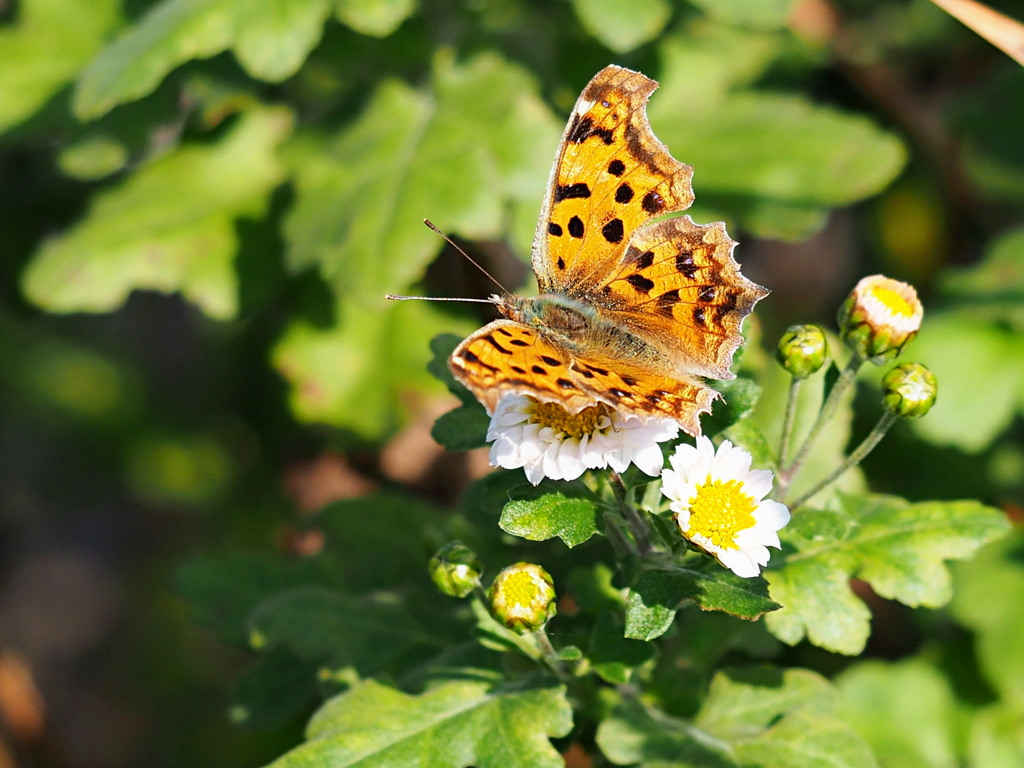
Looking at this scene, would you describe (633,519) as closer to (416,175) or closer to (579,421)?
(579,421)

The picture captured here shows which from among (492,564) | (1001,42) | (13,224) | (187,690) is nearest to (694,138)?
(1001,42)

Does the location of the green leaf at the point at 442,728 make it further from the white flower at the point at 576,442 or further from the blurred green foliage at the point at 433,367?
the white flower at the point at 576,442

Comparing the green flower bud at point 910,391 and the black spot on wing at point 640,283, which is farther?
the black spot on wing at point 640,283

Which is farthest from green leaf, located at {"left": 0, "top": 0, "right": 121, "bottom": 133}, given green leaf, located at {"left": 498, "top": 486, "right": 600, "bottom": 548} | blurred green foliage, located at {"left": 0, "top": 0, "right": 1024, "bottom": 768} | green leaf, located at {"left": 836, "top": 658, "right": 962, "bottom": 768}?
green leaf, located at {"left": 836, "top": 658, "right": 962, "bottom": 768}

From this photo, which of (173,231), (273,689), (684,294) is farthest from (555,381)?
(173,231)

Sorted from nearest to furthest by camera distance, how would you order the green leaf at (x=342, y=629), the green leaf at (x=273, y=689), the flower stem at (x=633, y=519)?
the flower stem at (x=633, y=519), the green leaf at (x=342, y=629), the green leaf at (x=273, y=689)

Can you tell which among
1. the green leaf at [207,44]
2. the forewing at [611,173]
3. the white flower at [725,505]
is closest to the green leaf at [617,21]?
the green leaf at [207,44]
